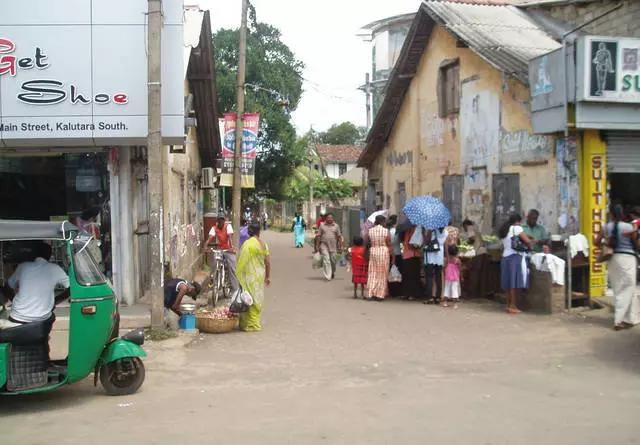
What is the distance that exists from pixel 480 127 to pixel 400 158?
577 cm

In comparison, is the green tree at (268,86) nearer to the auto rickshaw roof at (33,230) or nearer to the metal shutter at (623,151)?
the metal shutter at (623,151)

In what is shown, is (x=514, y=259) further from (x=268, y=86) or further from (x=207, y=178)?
(x=268, y=86)

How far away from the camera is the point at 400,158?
2116 centimetres

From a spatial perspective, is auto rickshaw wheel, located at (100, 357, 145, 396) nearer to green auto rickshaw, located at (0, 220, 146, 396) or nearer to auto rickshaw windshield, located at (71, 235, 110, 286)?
green auto rickshaw, located at (0, 220, 146, 396)

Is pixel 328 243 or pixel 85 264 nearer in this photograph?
pixel 85 264

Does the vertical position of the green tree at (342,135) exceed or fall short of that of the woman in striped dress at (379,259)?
it exceeds it

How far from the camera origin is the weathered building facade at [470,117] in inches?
533

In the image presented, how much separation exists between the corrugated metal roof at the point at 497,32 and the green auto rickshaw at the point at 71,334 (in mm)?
9132

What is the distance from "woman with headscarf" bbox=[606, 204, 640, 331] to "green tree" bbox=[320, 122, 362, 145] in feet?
281

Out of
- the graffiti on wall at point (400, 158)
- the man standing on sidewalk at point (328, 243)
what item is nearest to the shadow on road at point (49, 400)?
the man standing on sidewalk at point (328, 243)

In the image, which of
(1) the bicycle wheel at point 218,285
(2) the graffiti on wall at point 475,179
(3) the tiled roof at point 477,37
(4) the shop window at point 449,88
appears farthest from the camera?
(4) the shop window at point 449,88

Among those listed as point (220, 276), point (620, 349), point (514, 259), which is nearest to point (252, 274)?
point (220, 276)

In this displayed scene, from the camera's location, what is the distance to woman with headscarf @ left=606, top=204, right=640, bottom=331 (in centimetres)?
994

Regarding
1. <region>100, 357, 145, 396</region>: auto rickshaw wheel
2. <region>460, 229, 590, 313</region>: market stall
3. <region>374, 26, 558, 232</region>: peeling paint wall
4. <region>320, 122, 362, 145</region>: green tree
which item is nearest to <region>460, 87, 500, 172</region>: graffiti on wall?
<region>374, 26, 558, 232</region>: peeling paint wall
